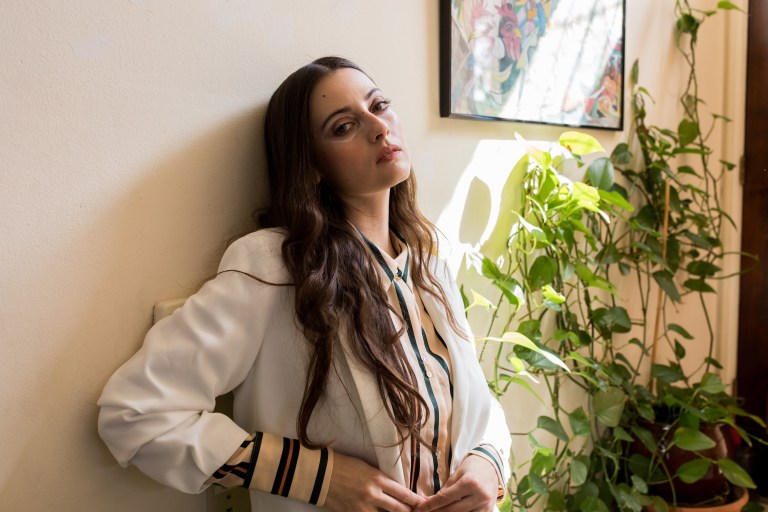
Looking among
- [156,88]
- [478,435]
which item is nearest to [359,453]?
[478,435]

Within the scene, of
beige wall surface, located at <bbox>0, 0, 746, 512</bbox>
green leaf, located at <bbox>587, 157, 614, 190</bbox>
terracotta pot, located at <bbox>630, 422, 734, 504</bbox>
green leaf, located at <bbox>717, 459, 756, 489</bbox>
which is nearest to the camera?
beige wall surface, located at <bbox>0, 0, 746, 512</bbox>

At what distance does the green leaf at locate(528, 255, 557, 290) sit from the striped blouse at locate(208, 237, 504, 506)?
0.53 m

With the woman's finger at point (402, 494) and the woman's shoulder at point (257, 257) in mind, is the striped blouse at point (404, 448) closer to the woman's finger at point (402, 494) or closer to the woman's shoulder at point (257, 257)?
the woman's finger at point (402, 494)

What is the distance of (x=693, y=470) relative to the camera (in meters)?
1.86

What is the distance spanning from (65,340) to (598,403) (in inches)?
54.5

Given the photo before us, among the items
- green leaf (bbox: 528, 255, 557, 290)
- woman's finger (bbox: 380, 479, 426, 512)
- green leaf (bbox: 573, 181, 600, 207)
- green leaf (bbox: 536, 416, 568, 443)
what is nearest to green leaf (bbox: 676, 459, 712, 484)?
green leaf (bbox: 536, 416, 568, 443)

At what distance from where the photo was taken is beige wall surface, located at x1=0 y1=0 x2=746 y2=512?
2.54 feet

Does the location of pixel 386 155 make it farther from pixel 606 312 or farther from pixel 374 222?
A: pixel 606 312

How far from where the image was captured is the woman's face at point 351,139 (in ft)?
3.37

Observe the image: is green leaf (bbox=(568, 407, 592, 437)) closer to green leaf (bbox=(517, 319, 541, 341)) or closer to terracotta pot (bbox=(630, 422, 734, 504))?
green leaf (bbox=(517, 319, 541, 341))

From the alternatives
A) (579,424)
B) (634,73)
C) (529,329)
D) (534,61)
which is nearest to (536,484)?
(579,424)

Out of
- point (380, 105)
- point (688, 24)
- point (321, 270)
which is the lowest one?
point (321, 270)

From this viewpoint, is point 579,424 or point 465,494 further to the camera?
point 579,424

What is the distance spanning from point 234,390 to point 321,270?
0.76 feet
